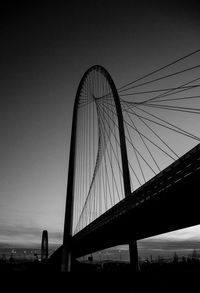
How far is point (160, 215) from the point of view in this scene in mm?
19375

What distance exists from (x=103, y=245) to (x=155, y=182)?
20.5 m

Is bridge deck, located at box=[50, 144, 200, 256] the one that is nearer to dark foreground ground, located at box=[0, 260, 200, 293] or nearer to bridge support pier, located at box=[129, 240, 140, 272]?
bridge support pier, located at box=[129, 240, 140, 272]

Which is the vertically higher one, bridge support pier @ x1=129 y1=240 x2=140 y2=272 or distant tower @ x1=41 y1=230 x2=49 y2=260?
distant tower @ x1=41 y1=230 x2=49 y2=260

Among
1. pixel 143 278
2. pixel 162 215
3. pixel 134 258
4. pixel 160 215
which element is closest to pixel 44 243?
pixel 134 258

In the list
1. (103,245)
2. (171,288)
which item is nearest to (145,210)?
(171,288)

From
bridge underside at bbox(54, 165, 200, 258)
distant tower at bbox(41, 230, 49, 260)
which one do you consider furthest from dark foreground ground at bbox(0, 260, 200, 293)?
distant tower at bbox(41, 230, 49, 260)

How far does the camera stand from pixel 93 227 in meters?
28.9

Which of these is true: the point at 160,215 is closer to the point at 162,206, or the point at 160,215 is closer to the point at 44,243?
the point at 162,206

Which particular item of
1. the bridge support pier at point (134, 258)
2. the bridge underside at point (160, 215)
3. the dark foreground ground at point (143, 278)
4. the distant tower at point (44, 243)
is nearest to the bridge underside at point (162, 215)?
the bridge underside at point (160, 215)

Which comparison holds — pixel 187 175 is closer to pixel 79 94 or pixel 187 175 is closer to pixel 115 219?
pixel 115 219

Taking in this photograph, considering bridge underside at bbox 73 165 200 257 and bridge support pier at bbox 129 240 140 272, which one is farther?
→ bridge support pier at bbox 129 240 140 272

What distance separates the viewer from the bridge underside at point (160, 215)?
50.8 ft

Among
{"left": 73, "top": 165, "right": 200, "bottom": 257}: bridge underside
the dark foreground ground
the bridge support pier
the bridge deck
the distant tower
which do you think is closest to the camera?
the bridge deck

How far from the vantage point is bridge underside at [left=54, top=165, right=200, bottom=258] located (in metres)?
15.5
